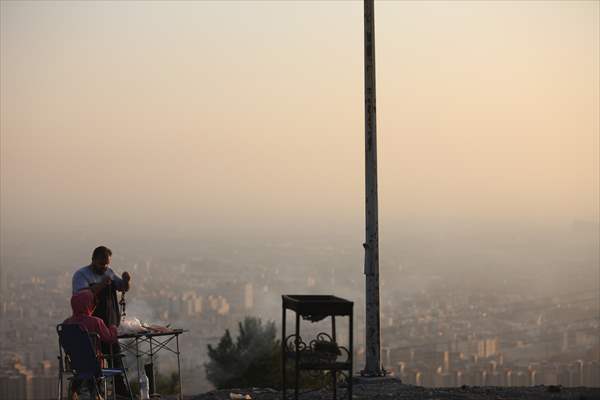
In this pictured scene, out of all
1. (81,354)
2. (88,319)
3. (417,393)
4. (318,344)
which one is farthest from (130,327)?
(417,393)

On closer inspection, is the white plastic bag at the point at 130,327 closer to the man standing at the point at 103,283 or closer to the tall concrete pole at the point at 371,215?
the man standing at the point at 103,283

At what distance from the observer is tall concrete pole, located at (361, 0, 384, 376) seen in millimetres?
16094

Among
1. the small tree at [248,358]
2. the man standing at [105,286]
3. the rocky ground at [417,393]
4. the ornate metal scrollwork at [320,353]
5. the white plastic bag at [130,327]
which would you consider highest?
the man standing at [105,286]

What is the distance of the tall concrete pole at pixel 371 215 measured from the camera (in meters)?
16.1

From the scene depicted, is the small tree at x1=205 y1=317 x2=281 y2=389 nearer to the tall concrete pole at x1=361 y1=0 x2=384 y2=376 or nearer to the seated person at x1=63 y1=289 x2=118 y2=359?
the tall concrete pole at x1=361 y1=0 x2=384 y2=376

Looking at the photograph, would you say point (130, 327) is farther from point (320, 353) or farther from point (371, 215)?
point (371, 215)

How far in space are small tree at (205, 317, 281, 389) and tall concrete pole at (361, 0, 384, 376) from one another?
1154 cm

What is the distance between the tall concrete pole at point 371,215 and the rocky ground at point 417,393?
51 centimetres

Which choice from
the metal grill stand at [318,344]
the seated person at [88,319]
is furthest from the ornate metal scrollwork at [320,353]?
the seated person at [88,319]

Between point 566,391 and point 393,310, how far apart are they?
233ft

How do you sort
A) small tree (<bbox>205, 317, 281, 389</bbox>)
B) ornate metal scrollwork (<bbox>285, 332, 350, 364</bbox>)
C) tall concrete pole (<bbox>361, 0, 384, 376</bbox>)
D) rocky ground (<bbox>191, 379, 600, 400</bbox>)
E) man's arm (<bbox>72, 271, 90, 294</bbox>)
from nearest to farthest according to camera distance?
ornate metal scrollwork (<bbox>285, 332, 350, 364</bbox>)
man's arm (<bbox>72, 271, 90, 294</bbox>)
rocky ground (<bbox>191, 379, 600, 400</bbox>)
tall concrete pole (<bbox>361, 0, 384, 376</bbox>)
small tree (<bbox>205, 317, 281, 389</bbox>)

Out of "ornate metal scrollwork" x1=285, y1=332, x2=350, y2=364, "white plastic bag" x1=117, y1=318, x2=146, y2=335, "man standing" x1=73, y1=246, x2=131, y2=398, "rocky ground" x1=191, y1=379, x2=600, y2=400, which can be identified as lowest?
"rocky ground" x1=191, y1=379, x2=600, y2=400

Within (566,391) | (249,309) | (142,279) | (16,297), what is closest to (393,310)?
(249,309)

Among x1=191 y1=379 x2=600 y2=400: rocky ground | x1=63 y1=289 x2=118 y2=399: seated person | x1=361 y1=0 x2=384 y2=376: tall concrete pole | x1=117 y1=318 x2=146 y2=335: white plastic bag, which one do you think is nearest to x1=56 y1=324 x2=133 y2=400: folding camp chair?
x1=63 y1=289 x2=118 y2=399: seated person
